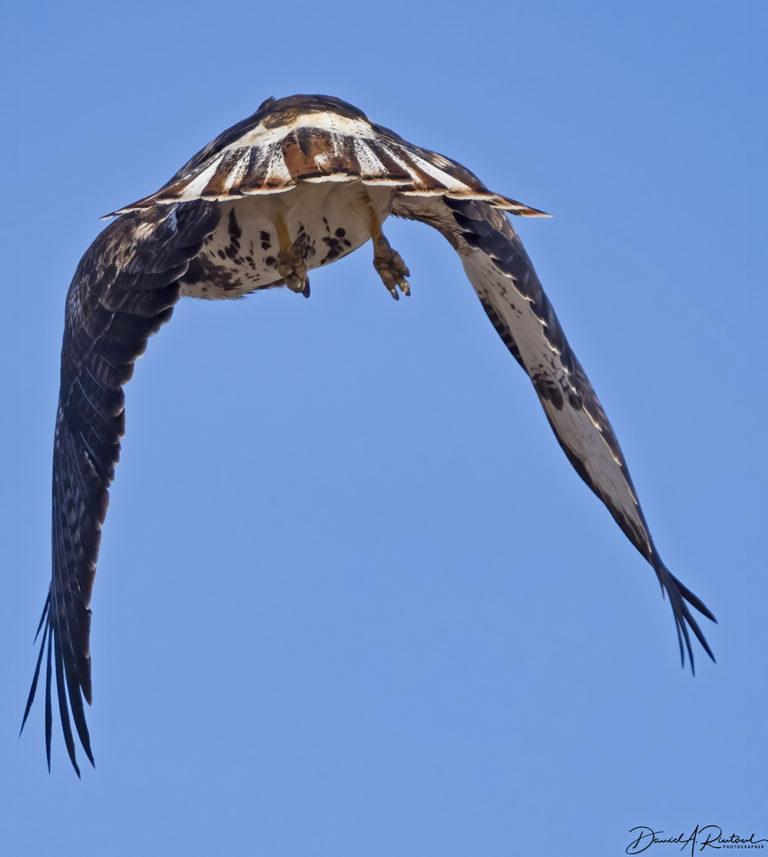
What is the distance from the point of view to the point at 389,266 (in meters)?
8.68

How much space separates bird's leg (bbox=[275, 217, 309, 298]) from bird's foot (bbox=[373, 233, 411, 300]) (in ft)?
1.75

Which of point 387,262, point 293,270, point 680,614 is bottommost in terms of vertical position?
point 680,614

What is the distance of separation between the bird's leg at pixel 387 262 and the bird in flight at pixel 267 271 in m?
0.01

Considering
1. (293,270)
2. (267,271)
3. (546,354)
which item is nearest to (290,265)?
(293,270)

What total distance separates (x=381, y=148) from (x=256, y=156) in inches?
30.3

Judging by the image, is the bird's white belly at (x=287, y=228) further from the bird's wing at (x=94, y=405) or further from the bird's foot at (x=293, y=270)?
the bird's wing at (x=94, y=405)

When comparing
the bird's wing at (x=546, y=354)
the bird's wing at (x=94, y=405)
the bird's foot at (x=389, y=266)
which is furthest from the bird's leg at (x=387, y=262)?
the bird's wing at (x=94, y=405)

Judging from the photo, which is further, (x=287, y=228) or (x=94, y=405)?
(x=287, y=228)

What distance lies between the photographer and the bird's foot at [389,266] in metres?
8.66

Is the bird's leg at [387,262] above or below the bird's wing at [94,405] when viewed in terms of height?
above

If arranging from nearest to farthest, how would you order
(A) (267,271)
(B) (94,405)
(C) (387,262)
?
(B) (94,405) → (C) (387,262) → (A) (267,271)

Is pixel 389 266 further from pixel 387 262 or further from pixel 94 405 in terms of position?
pixel 94 405

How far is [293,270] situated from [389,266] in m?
0.70

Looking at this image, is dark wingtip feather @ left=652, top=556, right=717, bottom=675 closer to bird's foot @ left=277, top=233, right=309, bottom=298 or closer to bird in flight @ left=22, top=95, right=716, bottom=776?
bird in flight @ left=22, top=95, right=716, bottom=776
